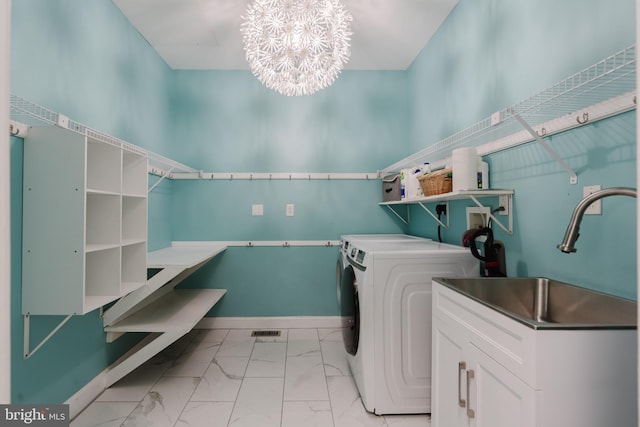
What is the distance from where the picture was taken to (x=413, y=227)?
124 inches

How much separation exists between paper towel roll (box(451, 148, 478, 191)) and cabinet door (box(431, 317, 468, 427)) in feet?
2.50

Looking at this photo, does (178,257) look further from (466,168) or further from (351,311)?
(466,168)

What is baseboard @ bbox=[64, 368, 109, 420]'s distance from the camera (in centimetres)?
182

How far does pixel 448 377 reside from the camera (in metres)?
1.33

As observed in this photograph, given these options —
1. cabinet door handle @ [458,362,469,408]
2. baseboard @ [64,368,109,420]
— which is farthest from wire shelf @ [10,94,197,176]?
cabinet door handle @ [458,362,469,408]

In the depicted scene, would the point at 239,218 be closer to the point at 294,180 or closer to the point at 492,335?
the point at 294,180

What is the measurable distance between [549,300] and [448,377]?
1.82 feet

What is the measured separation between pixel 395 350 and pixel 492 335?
0.88 m

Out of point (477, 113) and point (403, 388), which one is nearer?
point (403, 388)

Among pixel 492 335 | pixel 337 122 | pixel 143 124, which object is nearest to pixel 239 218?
pixel 143 124

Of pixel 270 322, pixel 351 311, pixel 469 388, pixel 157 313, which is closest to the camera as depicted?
pixel 469 388

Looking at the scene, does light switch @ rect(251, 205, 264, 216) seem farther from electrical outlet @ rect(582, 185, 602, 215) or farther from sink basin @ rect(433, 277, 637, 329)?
electrical outlet @ rect(582, 185, 602, 215)

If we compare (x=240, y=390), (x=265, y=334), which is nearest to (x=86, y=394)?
(x=240, y=390)

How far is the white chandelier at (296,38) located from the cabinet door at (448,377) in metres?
1.58
